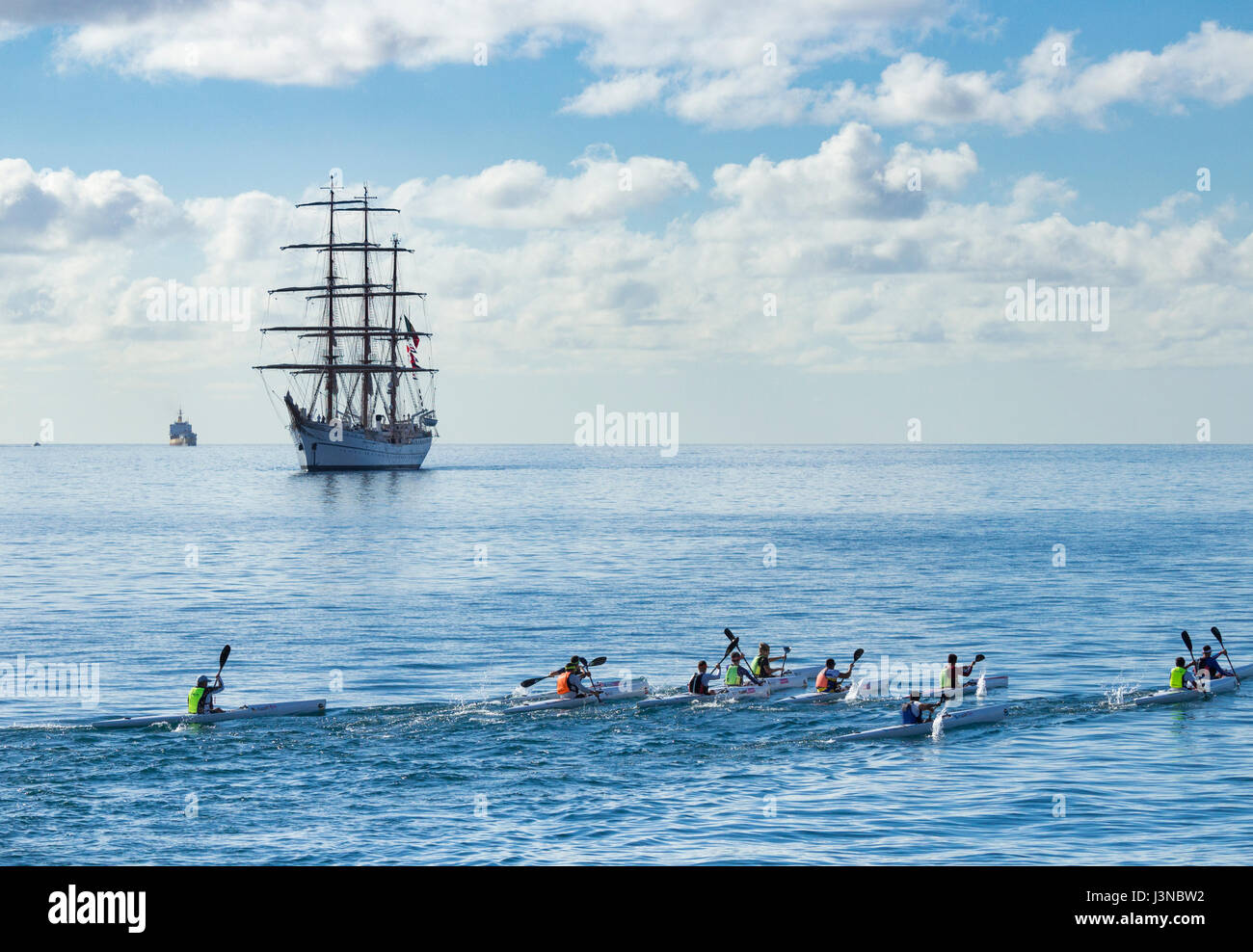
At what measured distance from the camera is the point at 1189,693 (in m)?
45.2

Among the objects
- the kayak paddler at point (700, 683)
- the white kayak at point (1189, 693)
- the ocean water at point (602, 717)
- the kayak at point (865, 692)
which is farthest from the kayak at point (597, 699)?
the white kayak at point (1189, 693)

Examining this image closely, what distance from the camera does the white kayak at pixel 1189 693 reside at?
147 ft

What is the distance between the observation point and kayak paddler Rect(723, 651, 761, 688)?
148 ft

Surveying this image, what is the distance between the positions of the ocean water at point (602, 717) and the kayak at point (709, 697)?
2.93 ft

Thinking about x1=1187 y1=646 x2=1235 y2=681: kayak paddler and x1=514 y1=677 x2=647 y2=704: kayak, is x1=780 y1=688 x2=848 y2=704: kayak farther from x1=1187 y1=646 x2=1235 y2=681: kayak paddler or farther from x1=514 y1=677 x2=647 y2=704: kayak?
x1=1187 y1=646 x2=1235 y2=681: kayak paddler

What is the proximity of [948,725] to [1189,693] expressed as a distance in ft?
36.3

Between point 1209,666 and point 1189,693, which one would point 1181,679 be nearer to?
point 1189,693

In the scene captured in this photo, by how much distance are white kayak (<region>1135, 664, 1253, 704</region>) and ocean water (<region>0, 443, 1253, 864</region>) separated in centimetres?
61

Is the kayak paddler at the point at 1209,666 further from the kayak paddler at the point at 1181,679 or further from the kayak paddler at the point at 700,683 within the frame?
the kayak paddler at the point at 700,683

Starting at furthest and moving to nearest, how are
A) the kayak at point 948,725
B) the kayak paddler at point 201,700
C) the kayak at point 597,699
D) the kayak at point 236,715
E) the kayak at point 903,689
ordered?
the kayak at point 903,689
the kayak at point 597,699
the kayak paddler at point 201,700
the kayak at point 236,715
the kayak at point 948,725

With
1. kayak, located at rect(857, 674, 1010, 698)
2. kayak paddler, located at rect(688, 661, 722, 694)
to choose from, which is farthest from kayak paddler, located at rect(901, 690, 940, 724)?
kayak paddler, located at rect(688, 661, 722, 694)
